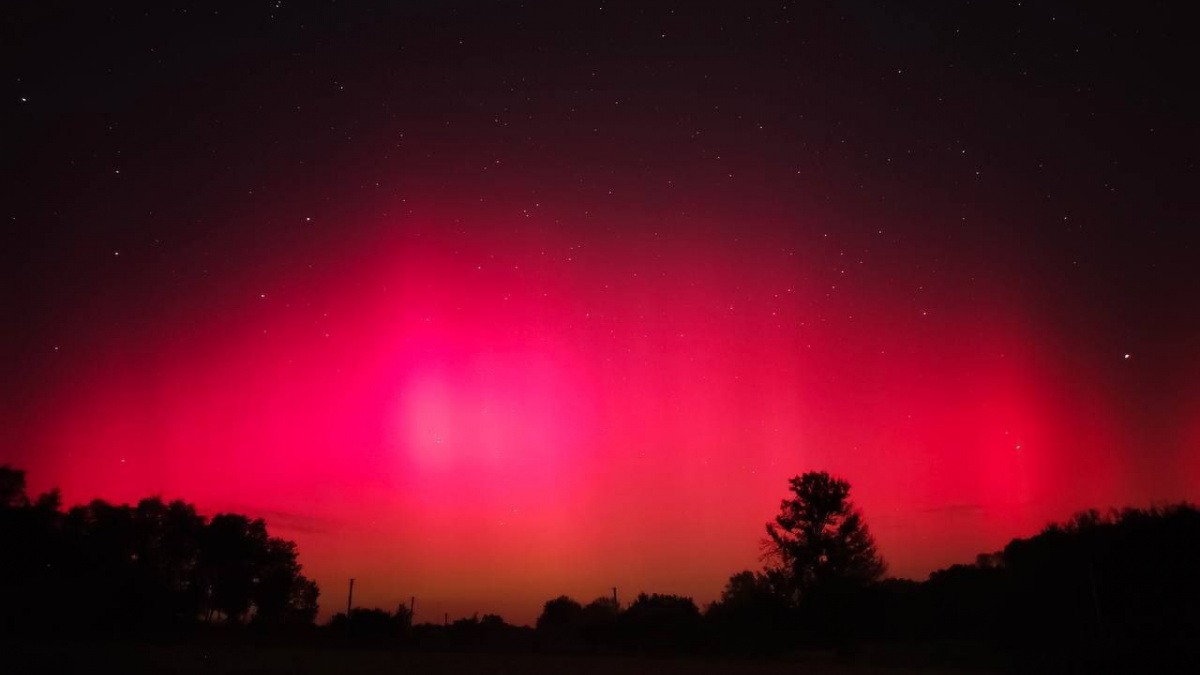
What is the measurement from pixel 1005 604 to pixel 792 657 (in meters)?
10.7

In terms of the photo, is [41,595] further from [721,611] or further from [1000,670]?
[1000,670]

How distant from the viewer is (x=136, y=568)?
187 feet

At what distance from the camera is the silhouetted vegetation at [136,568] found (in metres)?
44.4

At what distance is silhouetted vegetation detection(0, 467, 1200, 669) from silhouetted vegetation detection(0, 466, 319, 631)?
159mm

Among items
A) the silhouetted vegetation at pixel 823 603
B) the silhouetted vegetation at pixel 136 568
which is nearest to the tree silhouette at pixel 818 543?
the silhouetted vegetation at pixel 823 603

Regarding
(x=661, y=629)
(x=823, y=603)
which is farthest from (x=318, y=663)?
(x=823, y=603)

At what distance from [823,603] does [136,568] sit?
4456 cm

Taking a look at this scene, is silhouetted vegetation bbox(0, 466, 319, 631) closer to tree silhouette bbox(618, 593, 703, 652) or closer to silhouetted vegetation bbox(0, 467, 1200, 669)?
silhouetted vegetation bbox(0, 467, 1200, 669)

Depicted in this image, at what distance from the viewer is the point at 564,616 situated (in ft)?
204

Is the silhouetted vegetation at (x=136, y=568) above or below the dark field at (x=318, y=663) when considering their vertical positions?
above

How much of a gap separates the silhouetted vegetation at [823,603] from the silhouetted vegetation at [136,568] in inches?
6.3

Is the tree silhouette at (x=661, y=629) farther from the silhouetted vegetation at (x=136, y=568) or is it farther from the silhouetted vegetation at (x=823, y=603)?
the silhouetted vegetation at (x=136, y=568)

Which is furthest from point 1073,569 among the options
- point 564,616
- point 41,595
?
point 41,595

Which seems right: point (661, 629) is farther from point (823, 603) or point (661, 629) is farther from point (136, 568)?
point (136, 568)
